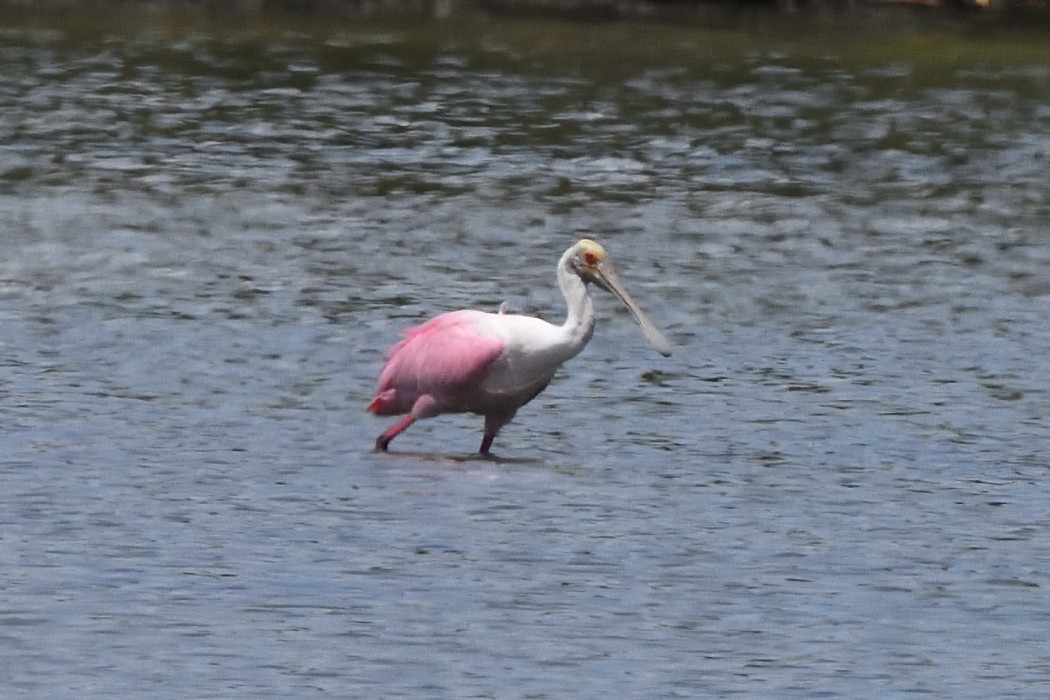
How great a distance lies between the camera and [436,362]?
12.0 metres

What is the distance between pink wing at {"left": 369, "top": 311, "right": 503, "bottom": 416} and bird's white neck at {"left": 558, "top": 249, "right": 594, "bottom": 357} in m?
0.31

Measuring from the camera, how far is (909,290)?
1708 cm

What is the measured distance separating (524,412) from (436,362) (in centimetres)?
138

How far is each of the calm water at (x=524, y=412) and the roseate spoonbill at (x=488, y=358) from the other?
0.26 m

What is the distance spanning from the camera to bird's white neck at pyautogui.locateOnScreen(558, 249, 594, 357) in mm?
11969

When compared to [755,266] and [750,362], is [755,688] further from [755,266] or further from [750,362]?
[755,266]

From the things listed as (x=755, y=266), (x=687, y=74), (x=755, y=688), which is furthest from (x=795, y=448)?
(x=687, y=74)

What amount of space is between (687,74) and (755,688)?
981 inches

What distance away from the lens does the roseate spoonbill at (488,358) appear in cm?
1191

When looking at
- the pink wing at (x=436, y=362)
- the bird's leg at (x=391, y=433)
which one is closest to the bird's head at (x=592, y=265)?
the pink wing at (x=436, y=362)

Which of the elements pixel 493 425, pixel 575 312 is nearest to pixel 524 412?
pixel 493 425

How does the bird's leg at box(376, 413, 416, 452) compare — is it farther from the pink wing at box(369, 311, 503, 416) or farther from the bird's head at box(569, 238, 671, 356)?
the bird's head at box(569, 238, 671, 356)

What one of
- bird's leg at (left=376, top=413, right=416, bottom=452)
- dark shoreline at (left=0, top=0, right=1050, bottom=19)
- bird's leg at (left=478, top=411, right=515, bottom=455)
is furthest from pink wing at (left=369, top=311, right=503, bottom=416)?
dark shoreline at (left=0, top=0, right=1050, bottom=19)

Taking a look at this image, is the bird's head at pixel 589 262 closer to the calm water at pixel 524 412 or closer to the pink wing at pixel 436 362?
the pink wing at pixel 436 362
